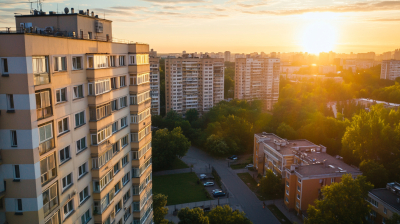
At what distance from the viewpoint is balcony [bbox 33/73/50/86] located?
5297 millimetres

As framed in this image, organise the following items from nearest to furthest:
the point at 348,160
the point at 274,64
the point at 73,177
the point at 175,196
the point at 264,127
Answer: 1. the point at 73,177
2. the point at 175,196
3. the point at 348,160
4. the point at 264,127
5. the point at 274,64

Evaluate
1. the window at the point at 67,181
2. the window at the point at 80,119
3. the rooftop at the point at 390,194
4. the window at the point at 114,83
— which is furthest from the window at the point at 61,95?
the rooftop at the point at 390,194

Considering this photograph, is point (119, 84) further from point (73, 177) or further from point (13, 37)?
point (13, 37)

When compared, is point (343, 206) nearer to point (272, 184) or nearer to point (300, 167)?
point (300, 167)

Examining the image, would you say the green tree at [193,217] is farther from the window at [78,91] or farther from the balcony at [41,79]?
the balcony at [41,79]

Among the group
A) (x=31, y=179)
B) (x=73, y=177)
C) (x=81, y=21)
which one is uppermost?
(x=81, y=21)

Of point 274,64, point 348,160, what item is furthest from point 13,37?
point 274,64

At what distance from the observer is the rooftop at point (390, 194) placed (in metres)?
15.8

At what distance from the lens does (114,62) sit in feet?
27.7

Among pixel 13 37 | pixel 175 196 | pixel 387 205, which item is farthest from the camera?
pixel 175 196

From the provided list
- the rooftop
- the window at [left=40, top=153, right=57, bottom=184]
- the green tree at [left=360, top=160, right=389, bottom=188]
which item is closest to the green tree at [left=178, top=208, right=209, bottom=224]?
the rooftop

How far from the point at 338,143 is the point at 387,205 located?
13723 millimetres

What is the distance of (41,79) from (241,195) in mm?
20020

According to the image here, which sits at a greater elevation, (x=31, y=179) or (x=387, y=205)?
(x=31, y=179)
